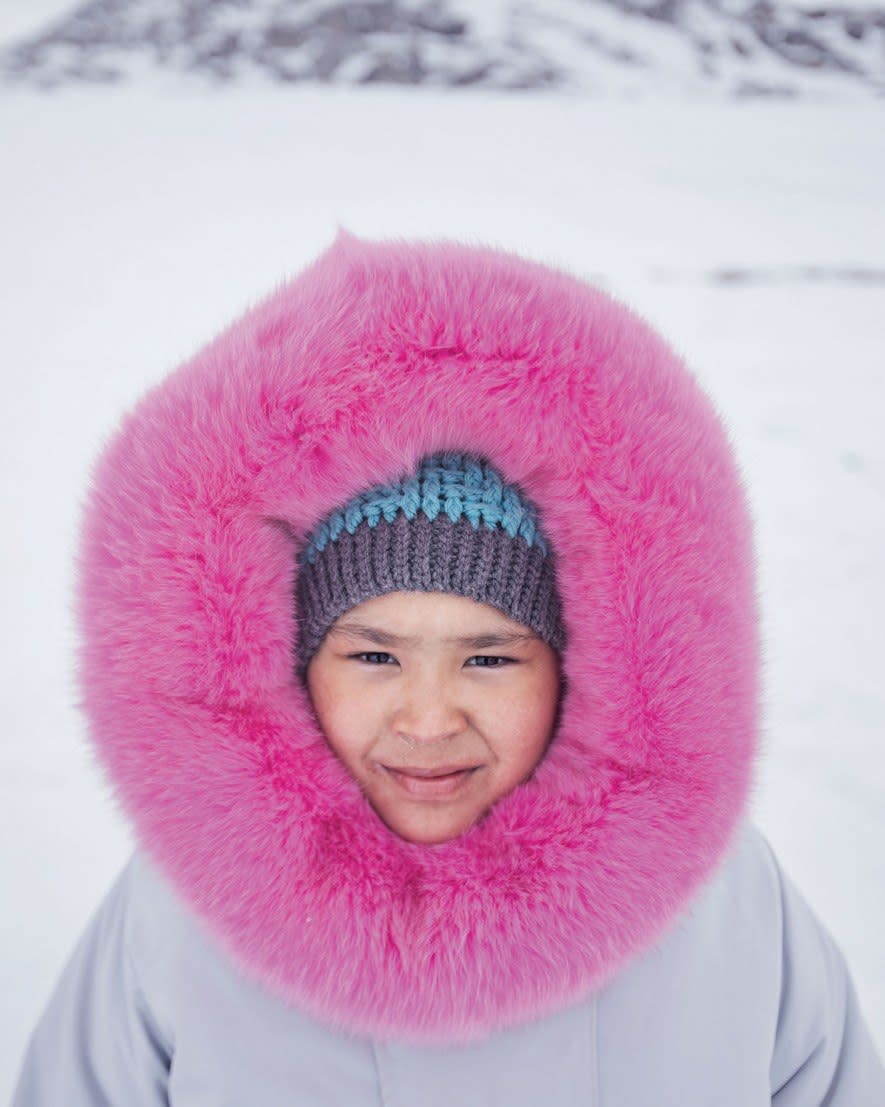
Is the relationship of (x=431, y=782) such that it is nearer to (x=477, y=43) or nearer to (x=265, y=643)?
(x=265, y=643)

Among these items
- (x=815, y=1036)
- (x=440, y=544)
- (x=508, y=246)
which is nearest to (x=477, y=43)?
(x=508, y=246)

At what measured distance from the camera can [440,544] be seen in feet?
2.78

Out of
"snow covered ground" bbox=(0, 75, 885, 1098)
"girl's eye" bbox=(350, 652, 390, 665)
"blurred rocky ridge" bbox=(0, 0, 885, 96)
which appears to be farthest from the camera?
"blurred rocky ridge" bbox=(0, 0, 885, 96)

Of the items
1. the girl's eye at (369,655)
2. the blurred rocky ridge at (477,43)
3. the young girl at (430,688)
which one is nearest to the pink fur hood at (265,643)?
the young girl at (430,688)

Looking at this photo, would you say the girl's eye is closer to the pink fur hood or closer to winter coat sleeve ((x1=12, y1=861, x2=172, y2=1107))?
the pink fur hood

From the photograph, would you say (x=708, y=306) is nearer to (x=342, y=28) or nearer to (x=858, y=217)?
(x=858, y=217)

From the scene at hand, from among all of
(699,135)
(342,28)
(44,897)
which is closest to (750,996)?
(44,897)

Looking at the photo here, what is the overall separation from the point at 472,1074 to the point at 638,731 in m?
0.33

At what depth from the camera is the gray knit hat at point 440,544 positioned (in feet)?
2.79

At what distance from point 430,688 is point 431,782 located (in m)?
0.10

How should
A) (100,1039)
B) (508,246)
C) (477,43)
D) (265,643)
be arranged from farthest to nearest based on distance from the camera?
(477,43)
(508,246)
(100,1039)
(265,643)

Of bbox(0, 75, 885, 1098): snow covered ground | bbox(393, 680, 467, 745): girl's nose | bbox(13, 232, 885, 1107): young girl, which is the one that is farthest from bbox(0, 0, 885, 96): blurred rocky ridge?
bbox(393, 680, 467, 745): girl's nose

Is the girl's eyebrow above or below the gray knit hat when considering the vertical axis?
below

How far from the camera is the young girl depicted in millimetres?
788
